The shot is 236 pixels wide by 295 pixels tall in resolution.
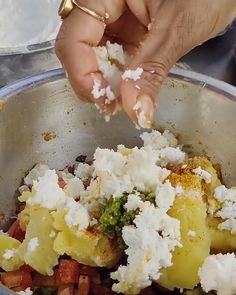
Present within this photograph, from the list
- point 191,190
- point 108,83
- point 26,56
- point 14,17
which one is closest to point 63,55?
point 108,83

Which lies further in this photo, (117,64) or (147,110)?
(117,64)

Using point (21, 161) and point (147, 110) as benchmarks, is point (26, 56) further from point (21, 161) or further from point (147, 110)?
point (147, 110)

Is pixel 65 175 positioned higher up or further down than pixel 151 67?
further down

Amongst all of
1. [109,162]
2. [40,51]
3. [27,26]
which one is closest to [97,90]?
[109,162]

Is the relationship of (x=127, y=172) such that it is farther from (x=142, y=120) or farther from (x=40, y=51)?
(x=40, y=51)

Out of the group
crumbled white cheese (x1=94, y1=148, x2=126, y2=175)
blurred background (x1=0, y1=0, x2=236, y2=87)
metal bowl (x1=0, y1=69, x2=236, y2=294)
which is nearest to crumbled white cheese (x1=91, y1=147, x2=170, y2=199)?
crumbled white cheese (x1=94, y1=148, x2=126, y2=175)

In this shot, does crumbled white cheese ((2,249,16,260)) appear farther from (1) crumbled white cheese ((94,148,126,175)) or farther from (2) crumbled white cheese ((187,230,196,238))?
(2) crumbled white cheese ((187,230,196,238))

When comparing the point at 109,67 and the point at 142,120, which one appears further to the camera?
the point at 109,67
